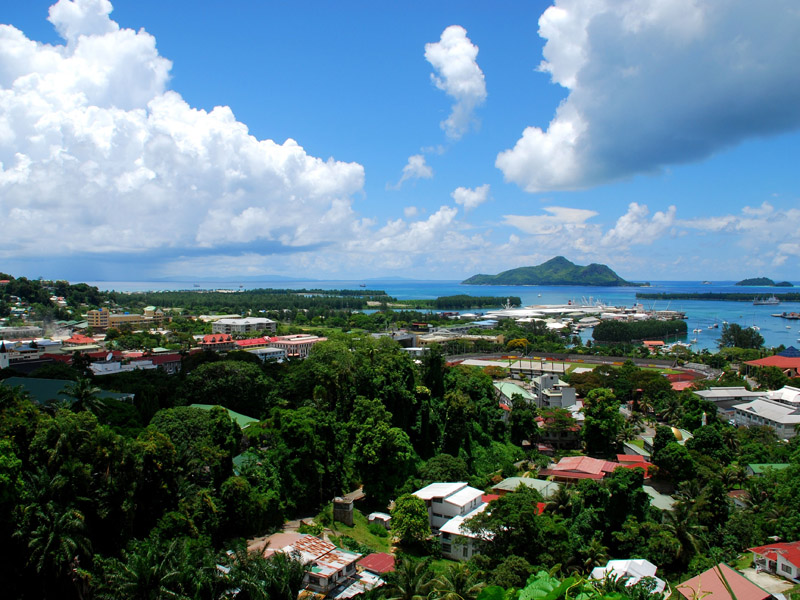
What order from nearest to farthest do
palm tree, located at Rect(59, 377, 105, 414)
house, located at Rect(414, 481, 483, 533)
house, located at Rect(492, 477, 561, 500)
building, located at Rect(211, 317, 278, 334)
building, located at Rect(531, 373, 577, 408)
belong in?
house, located at Rect(414, 481, 483, 533)
palm tree, located at Rect(59, 377, 105, 414)
house, located at Rect(492, 477, 561, 500)
building, located at Rect(531, 373, 577, 408)
building, located at Rect(211, 317, 278, 334)

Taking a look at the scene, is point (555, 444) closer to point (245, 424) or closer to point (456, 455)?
point (456, 455)

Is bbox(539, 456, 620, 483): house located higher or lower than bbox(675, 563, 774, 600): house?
lower

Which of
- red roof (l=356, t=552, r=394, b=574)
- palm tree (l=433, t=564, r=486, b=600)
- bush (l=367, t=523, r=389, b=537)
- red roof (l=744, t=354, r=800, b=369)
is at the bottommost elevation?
bush (l=367, t=523, r=389, b=537)

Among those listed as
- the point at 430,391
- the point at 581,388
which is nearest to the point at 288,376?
the point at 430,391

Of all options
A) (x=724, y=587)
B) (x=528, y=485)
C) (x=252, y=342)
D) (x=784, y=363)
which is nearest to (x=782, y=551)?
(x=724, y=587)

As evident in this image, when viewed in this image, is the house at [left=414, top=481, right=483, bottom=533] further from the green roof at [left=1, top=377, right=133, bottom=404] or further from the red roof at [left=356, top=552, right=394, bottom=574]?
the green roof at [left=1, top=377, right=133, bottom=404]

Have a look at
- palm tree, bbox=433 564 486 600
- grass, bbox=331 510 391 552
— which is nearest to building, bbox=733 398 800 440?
grass, bbox=331 510 391 552
